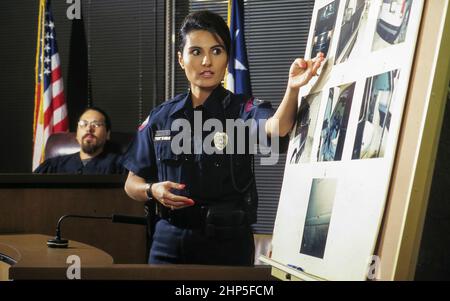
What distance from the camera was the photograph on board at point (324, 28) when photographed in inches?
59.4

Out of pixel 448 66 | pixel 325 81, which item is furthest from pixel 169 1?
pixel 448 66

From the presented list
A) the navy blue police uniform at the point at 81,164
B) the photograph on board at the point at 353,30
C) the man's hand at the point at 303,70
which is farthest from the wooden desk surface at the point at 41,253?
the navy blue police uniform at the point at 81,164

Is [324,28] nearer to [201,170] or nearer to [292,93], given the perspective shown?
[292,93]

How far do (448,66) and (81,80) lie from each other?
504cm

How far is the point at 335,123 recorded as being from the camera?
1316mm

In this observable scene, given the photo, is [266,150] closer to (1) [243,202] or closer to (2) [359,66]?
(1) [243,202]

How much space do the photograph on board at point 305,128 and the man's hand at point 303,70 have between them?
0.13ft

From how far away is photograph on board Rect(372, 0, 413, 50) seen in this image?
1080 millimetres

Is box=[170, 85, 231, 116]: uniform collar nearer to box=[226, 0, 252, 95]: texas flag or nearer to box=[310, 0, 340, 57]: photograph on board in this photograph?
box=[310, 0, 340, 57]: photograph on board

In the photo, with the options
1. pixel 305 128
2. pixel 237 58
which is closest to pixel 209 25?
pixel 305 128

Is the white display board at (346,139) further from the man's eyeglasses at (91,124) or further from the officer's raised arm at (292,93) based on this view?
the man's eyeglasses at (91,124)

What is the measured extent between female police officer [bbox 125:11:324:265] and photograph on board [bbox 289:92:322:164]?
303 millimetres

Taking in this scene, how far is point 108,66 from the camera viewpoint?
5.78 meters

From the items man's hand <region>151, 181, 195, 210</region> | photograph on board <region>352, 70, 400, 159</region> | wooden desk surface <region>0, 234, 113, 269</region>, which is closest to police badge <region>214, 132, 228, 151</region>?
man's hand <region>151, 181, 195, 210</region>
